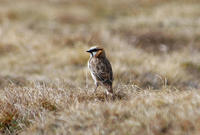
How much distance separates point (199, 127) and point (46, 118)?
1482 millimetres

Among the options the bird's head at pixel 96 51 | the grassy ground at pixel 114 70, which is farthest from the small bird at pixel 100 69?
the grassy ground at pixel 114 70

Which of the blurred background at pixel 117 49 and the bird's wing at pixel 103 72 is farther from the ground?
the bird's wing at pixel 103 72

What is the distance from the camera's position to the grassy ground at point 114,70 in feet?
11.4

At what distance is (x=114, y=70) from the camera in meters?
7.71

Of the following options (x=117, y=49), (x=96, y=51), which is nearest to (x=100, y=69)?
(x=96, y=51)

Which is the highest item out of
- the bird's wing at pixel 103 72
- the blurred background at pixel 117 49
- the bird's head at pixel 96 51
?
the bird's head at pixel 96 51

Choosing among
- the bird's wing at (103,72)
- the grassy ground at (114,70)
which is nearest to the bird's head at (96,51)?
the bird's wing at (103,72)

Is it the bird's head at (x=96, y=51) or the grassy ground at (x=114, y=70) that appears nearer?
the grassy ground at (x=114, y=70)

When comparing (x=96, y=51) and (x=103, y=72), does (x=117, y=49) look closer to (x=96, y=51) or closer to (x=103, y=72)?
(x=96, y=51)

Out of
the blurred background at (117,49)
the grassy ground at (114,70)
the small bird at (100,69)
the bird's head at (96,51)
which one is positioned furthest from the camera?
the blurred background at (117,49)

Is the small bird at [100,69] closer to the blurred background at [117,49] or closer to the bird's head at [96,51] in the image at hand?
the bird's head at [96,51]

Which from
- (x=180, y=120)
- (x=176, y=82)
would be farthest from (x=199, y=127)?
(x=176, y=82)

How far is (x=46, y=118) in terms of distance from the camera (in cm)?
376

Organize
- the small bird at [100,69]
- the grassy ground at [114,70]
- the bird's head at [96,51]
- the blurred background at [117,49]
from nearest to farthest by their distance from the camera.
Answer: the grassy ground at [114,70] → the small bird at [100,69] → the bird's head at [96,51] → the blurred background at [117,49]
